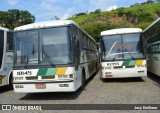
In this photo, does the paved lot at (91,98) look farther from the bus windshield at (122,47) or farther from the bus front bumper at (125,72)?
the bus windshield at (122,47)

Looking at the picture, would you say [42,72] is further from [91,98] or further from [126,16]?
[126,16]

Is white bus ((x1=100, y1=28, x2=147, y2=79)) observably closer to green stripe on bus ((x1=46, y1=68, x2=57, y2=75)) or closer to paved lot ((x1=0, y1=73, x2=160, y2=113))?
paved lot ((x1=0, y1=73, x2=160, y2=113))

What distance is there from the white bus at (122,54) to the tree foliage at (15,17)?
156ft

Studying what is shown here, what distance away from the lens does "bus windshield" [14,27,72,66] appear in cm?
1080

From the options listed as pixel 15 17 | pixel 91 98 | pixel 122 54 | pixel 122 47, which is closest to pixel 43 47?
pixel 91 98

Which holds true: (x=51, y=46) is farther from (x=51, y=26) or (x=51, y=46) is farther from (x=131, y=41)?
(x=131, y=41)

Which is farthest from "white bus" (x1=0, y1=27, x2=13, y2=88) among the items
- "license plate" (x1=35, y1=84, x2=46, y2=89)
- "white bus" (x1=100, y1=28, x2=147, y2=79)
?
"white bus" (x1=100, y1=28, x2=147, y2=79)

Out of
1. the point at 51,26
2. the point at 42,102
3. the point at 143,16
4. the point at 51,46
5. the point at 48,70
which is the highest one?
the point at 143,16

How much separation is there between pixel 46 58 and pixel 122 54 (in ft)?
18.4

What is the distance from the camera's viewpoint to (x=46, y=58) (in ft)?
35.7

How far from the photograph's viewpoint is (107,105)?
9414mm

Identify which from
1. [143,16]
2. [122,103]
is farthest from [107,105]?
[143,16]

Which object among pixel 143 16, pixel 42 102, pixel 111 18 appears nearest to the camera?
pixel 42 102

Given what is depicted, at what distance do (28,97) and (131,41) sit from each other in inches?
→ 256
